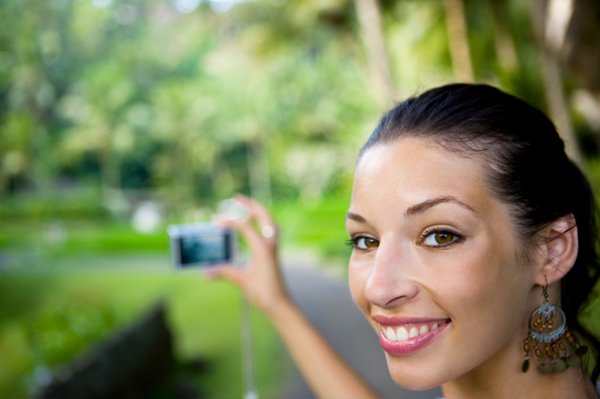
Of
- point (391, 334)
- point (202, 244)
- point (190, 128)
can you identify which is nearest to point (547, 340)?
point (391, 334)

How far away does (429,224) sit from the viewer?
0.49 metres

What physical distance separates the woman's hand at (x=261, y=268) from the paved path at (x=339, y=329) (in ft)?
6.87

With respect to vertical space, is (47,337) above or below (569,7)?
below

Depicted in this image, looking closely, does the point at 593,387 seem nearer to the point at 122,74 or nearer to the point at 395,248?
→ the point at 395,248

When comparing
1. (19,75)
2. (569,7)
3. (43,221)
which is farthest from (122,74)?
(569,7)

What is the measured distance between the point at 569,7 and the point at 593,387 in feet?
6.98

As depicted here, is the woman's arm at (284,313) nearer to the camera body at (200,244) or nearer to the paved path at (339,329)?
the camera body at (200,244)

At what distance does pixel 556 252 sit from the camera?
536 millimetres

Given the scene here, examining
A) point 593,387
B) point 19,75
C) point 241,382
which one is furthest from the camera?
point 19,75

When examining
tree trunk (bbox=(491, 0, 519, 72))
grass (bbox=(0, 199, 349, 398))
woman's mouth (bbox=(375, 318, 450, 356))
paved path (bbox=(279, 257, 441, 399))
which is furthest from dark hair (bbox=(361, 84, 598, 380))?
tree trunk (bbox=(491, 0, 519, 72))

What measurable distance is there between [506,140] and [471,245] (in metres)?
0.10

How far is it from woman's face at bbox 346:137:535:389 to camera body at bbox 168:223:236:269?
42cm

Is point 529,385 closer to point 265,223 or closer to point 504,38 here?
point 265,223

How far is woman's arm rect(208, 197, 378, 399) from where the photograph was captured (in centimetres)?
73
